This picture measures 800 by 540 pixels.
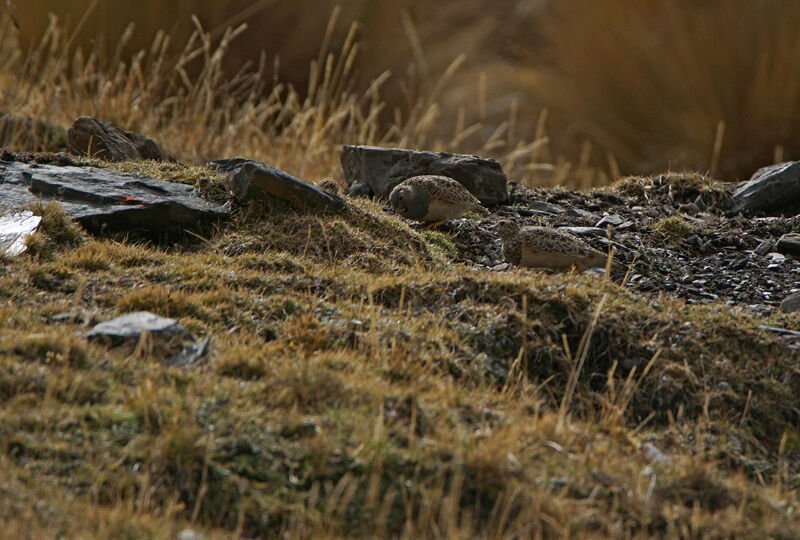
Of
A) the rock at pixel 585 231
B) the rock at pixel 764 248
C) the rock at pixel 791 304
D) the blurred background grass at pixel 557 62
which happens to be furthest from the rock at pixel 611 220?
the blurred background grass at pixel 557 62

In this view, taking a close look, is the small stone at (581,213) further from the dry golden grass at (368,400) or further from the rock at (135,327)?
the rock at (135,327)

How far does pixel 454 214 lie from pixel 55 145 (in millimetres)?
4252

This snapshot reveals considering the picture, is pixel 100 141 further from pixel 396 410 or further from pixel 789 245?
pixel 789 245

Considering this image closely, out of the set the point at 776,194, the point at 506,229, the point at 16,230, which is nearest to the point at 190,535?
the point at 16,230

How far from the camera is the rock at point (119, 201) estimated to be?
6.04m

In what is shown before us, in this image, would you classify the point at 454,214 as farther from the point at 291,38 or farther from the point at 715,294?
the point at 291,38

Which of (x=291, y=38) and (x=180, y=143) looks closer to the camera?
(x=180, y=143)

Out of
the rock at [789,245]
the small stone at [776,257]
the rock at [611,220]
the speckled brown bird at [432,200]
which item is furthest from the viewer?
the rock at [611,220]

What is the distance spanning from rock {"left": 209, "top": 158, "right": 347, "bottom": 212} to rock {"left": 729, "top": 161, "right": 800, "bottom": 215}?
348 centimetres

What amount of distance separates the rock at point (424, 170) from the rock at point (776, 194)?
192 centimetres

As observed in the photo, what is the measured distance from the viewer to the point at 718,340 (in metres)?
4.90

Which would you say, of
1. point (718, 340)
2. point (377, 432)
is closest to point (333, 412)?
point (377, 432)

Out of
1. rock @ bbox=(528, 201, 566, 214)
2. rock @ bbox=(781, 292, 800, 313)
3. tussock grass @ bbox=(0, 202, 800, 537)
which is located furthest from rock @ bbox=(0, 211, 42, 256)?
rock @ bbox=(781, 292, 800, 313)

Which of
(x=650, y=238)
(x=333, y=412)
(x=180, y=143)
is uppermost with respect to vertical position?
(x=333, y=412)
